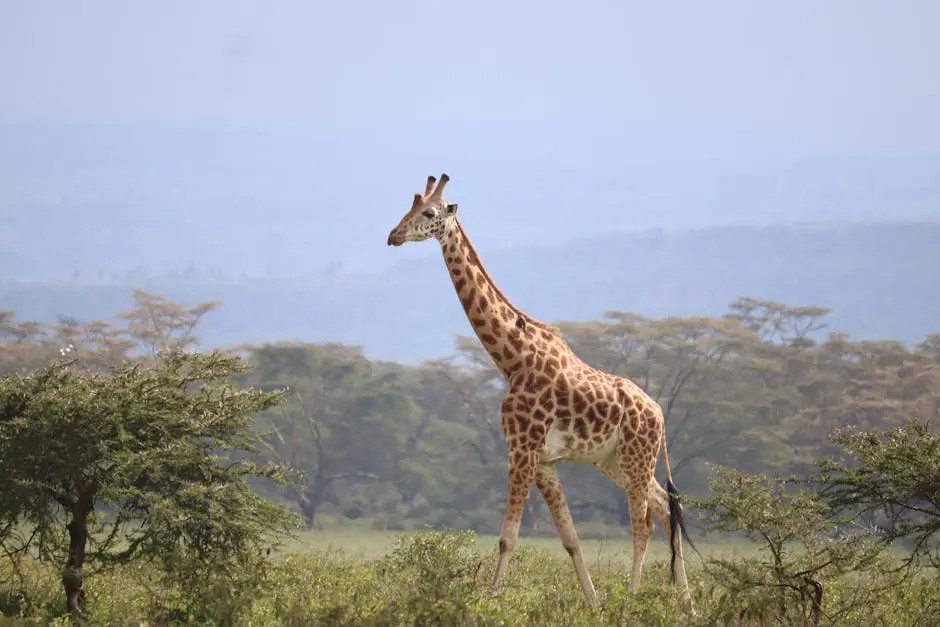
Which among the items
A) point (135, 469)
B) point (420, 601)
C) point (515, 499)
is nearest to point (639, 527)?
point (515, 499)

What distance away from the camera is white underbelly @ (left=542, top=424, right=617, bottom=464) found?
13.1m

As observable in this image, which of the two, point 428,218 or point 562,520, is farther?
point 562,520

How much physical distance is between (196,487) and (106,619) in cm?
141

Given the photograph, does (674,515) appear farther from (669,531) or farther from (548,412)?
(548,412)

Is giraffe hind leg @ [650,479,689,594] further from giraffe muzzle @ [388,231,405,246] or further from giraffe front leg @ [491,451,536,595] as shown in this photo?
giraffe muzzle @ [388,231,405,246]

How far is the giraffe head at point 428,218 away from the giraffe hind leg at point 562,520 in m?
2.40

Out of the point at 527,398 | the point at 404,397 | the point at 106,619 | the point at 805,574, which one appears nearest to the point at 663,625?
the point at 805,574

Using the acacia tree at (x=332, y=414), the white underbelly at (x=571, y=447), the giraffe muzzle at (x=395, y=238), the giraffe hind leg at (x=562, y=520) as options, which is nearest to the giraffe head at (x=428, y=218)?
the giraffe muzzle at (x=395, y=238)

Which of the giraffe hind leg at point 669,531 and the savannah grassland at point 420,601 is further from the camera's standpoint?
the giraffe hind leg at point 669,531

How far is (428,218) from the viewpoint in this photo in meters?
13.1

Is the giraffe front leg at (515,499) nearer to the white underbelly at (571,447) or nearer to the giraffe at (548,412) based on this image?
the giraffe at (548,412)

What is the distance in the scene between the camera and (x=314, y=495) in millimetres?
45906

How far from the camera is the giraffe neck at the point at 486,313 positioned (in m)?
13.3

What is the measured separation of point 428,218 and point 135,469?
11.3 feet
